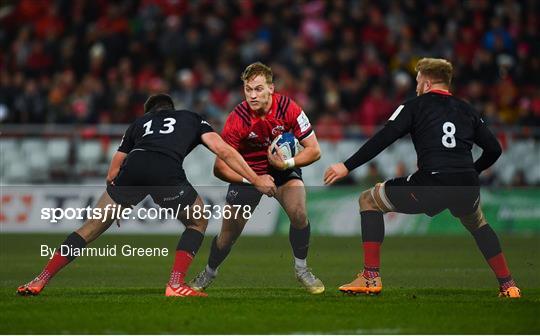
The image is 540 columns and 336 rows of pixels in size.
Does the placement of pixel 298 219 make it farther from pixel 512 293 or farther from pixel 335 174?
pixel 512 293

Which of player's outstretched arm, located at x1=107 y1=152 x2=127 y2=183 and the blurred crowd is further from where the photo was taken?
the blurred crowd

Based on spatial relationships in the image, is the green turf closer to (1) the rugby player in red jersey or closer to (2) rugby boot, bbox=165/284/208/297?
(2) rugby boot, bbox=165/284/208/297

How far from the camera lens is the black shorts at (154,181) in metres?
10.9

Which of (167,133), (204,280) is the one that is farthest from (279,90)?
(167,133)

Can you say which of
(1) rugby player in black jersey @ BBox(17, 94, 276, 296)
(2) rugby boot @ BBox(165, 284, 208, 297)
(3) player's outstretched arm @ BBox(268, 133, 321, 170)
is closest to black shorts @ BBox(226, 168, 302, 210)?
(3) player's outstretched arm @ BBox(268, 133, 321, 170)

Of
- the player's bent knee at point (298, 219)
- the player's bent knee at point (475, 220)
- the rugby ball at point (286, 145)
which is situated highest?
the rugby ball at point (286, 145)

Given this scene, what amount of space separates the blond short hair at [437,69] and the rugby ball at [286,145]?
1.52 meters

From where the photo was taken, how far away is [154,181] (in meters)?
10.9

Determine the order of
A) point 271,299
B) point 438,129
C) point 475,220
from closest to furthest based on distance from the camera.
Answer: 1. point 438,129
2. point 271,299
3. point 475,220

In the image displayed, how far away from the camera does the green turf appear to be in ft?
29.2

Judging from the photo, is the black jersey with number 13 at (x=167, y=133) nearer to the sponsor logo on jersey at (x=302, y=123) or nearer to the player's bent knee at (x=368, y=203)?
the sponsor logo on jersey at (x=302, y=123)

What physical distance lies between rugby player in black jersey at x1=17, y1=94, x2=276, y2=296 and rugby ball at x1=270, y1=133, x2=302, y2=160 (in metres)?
0.47

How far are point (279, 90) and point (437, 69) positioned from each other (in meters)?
12.2

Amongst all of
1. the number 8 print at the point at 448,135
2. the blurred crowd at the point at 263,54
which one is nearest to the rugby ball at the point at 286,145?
the number 8 print at the point at 448,135
